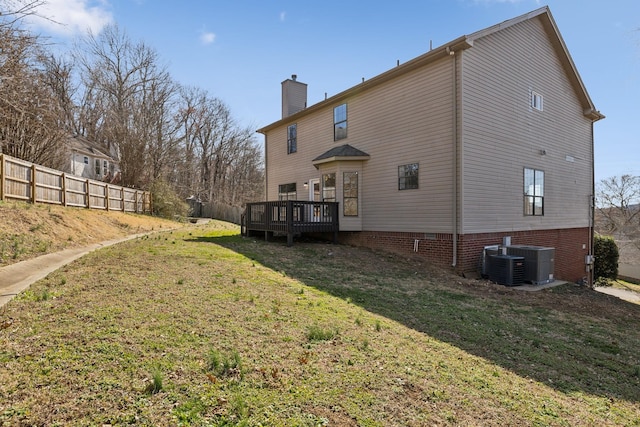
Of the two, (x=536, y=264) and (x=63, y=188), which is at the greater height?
(x=63, y=188)

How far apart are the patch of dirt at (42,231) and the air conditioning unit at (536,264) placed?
503 inches

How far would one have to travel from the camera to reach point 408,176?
11.5 m

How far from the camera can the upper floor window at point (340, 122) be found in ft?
45.5

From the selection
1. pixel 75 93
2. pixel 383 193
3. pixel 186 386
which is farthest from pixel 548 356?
pixel 75 93

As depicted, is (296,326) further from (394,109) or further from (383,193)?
(394,109)

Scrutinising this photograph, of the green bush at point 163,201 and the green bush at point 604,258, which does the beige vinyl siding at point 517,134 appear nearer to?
the green bush at point 604,258

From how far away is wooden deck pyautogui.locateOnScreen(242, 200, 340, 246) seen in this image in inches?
461

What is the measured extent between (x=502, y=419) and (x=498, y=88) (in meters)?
11.2

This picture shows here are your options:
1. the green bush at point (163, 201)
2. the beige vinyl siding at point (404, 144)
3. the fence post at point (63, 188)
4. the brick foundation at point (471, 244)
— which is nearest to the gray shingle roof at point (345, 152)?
the beige vinyl siding at point (404, 144)

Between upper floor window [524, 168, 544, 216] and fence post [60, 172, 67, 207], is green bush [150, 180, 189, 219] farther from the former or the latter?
upper floor window [524, 168, 544, 216]

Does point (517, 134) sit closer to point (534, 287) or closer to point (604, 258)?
point (534, 287)

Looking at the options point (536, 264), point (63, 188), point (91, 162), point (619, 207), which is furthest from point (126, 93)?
point (619, 207)

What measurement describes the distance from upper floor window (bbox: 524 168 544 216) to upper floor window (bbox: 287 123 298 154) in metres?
9.61

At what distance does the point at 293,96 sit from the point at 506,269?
12.8 meters
